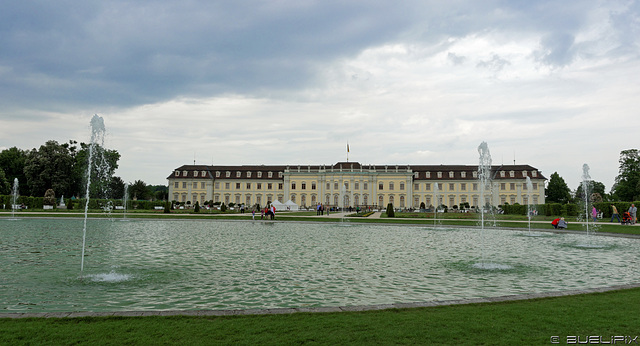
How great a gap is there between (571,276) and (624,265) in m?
3.23

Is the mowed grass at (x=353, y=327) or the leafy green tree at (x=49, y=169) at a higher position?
the leafy green tree at (x=49, y=169)

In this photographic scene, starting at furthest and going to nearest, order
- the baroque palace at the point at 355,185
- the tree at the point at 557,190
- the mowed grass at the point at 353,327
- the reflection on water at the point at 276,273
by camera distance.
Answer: the tree at the point at 557,190, the baroque palace at the point at 355,185, the reflection on water at the point at 276,273, the mowed grass at the point at 353,327

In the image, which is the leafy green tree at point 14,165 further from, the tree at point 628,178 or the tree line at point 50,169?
the tree at point 628,178

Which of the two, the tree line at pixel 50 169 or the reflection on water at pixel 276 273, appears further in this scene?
the tree line at pixel 50 169

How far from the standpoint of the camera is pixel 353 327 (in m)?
5.77

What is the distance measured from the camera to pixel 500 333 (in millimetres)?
5555

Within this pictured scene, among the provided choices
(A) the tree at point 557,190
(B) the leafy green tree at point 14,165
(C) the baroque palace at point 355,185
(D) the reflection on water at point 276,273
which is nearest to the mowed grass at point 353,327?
(D) the reflection on water at point 276,273

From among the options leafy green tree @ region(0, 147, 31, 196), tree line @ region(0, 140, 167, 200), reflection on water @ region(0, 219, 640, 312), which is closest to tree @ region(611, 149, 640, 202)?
reflection on water @ region(0, 219, 640, 312)

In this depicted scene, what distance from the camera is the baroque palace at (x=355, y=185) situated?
87250mm

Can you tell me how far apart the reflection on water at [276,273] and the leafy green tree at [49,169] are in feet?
191

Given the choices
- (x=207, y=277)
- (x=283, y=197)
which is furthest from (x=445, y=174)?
(x=207, y=277)

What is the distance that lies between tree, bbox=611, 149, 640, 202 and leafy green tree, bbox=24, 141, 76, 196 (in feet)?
290

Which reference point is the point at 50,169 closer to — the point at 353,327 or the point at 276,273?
the point at 276,273

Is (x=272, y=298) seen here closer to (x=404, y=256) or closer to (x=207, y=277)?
(x=207, y=277)
